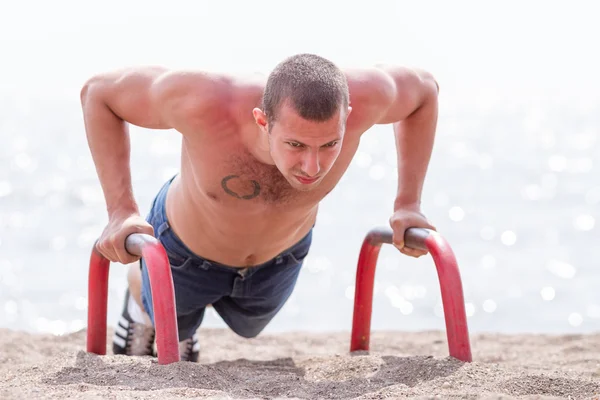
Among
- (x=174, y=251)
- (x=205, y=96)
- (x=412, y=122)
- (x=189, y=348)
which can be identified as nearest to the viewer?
(x=205, y=96)

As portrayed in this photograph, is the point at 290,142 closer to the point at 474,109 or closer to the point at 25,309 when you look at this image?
the point at 25,309

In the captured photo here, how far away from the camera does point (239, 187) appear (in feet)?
10.5

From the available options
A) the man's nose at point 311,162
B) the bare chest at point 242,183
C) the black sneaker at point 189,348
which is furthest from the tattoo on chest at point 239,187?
the black sneaker at point 189,348

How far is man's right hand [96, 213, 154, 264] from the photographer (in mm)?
3062

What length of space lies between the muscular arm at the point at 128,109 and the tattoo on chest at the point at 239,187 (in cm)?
24

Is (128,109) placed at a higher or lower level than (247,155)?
higher

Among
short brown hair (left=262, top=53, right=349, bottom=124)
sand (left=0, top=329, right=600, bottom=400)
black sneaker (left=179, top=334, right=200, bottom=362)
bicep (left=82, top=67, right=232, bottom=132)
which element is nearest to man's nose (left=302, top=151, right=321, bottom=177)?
short brown hair (left=262, top=53, right=349, bottom=124)

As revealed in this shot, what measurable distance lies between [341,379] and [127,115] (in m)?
1.17

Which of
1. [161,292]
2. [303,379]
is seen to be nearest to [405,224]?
[303,379]

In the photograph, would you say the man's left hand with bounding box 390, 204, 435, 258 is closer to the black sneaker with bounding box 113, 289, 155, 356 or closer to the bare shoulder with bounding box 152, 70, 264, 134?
the bare shoulder with bounding box 152, 70, 264, 134

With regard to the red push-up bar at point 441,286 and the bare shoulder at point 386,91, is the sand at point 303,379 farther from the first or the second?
the bare shoulder at point 386,91

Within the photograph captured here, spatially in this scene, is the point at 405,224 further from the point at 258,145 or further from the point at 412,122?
the point at 258,145

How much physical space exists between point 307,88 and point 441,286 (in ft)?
2.76

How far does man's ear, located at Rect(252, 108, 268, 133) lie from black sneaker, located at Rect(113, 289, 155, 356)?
60.7 inches
